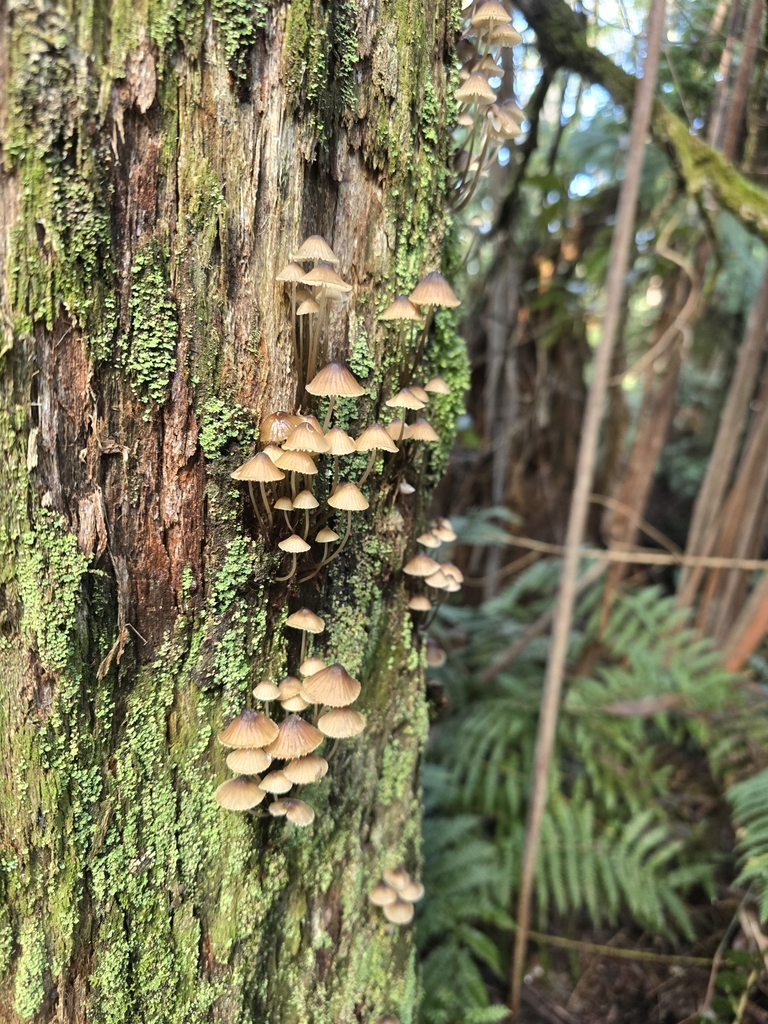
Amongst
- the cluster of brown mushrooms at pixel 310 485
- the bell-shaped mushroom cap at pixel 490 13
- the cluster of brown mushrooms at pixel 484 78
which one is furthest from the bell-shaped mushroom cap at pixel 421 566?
the bell-shaped mushroom cap at pixel 490 13

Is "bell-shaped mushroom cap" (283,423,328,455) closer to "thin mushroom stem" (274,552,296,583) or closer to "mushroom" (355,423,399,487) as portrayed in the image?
"mushroom" (355,423,399,487)

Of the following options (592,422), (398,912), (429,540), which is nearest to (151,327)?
(429,540)

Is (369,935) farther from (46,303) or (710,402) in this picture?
(710,402)

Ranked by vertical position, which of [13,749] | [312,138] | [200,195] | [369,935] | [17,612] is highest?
[312,138]

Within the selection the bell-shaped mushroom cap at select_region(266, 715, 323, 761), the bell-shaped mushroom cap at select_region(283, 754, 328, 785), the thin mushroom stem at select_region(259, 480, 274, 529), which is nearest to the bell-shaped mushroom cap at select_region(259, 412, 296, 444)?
the thin mushroom stem at select_region(259, 480, 274, 529)

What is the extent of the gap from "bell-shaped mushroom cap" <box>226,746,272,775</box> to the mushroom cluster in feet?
3.14

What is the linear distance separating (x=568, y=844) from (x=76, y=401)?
3.55m

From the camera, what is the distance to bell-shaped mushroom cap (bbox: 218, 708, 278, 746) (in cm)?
161

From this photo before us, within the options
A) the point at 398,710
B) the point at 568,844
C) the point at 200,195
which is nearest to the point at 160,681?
the point at 398,710

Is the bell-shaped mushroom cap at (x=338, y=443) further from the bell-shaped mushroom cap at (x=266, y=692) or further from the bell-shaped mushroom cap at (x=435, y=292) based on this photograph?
the bell-shaped mushroom cap at (x=266, y=692)

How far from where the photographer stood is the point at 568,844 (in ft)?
11.8

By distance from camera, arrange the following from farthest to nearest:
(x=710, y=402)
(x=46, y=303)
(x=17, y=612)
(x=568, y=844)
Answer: (x=710, y=402) → (x=568, y=844) → (x=17, y=612) → (x=46, y=303)

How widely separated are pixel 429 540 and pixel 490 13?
1.60 m

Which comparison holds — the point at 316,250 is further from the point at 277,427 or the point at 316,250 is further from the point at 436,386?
the point at 436,386
